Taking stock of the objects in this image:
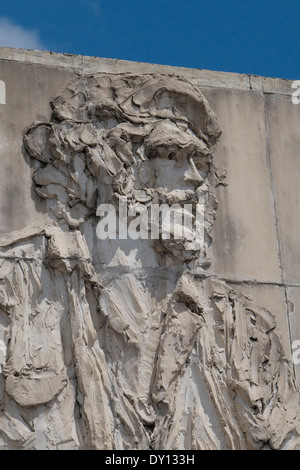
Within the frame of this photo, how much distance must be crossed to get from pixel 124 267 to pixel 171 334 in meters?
0.58

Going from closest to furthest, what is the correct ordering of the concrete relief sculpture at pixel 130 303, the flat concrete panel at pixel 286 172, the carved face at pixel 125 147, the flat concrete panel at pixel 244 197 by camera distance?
the concrete relief sculpture at pixel 130 303 < the carved face at pixel 125 147 < the flat concrete panel at pixel 244 197 < the flat concrete panel at pixel 286 172

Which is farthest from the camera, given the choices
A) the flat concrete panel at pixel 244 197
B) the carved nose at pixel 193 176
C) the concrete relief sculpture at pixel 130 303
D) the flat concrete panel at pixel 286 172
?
the flat concrete panel at pixel 286 172

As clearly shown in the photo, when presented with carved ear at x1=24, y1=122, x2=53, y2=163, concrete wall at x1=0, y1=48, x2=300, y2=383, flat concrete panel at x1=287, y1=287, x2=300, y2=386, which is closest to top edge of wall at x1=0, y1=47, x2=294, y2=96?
concrete wall at x1=0, y1=48, x2=300, y2=383

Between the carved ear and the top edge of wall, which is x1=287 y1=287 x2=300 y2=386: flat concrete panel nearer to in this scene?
the top edge of wall

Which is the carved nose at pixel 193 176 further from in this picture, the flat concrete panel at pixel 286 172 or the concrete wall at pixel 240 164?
the flat concrete panel at pixel 286 172

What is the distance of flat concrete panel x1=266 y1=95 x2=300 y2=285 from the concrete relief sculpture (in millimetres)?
512

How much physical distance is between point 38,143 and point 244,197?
1.66 metres

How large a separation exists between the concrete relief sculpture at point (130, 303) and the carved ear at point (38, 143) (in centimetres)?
1

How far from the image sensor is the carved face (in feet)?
29.6

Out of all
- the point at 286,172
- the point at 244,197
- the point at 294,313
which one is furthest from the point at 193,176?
the point at 294,313

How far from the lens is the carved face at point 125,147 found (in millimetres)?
9008

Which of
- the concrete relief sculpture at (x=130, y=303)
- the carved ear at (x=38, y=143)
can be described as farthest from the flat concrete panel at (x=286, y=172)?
the carved ear at (x=38, y=143)

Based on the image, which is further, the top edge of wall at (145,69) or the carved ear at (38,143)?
the top edge of wall at (145,69)
